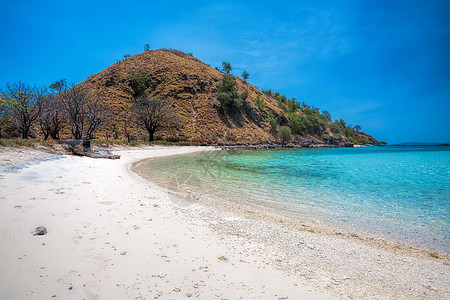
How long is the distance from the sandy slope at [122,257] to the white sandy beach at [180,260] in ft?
0.05

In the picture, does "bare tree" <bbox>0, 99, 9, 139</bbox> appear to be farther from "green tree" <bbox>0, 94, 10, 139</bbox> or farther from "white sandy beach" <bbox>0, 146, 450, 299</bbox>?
"white sandy beach" <bbox>0, 146, 450, 299</bbox>

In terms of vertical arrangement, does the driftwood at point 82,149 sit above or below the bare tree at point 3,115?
below

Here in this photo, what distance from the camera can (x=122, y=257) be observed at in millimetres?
3254

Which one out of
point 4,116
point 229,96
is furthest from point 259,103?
point 4,116

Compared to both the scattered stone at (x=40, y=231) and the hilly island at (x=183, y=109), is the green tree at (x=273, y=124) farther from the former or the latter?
the scattered stone at (x=40, y=231)

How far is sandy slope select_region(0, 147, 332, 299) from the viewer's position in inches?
100

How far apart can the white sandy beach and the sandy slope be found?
14 millimetres

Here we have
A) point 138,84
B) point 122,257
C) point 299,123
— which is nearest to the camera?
point 122,257

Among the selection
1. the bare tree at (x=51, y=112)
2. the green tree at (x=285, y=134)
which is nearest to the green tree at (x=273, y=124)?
the green tree at (x=285, y=134)

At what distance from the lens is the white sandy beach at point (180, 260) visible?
8.59ft

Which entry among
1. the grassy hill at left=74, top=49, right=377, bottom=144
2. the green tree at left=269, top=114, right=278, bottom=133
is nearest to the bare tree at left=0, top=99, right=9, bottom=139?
the grassy hill at left=74, top=49, right=377, bottom=144

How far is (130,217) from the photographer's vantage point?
5031 millimetres

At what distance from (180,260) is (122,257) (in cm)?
88

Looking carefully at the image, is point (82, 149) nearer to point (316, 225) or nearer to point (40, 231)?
point (40, 231)
